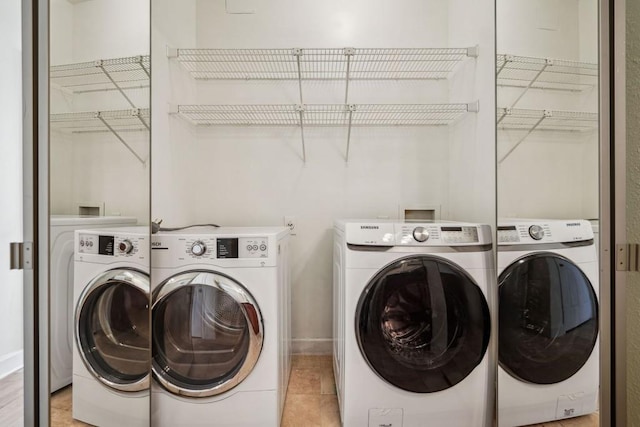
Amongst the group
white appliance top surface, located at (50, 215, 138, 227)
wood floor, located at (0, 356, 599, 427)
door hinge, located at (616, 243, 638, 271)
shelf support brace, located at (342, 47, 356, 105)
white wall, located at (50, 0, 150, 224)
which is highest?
shelf support brace, located at (342, 47, 356, 105)

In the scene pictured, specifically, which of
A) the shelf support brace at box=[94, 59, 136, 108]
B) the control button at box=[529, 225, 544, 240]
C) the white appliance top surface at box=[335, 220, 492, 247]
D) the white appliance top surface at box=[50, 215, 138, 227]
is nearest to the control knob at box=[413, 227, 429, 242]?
the white appliance top surface at box=[335, 220, 492, 247]

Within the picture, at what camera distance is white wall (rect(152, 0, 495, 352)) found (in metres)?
2.04

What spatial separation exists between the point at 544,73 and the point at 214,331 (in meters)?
1.77

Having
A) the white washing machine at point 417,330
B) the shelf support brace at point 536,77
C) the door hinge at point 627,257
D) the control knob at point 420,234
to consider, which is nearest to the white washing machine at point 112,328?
the white washing machine at point 417,330

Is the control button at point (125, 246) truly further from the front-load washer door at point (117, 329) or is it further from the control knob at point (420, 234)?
the control knob at point (420, 234)

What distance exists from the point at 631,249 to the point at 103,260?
1925 millimetres

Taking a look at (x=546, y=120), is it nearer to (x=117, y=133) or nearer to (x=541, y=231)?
(x=541, y=231)

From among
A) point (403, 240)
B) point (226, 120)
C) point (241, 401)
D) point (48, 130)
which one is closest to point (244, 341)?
point (241, 401)

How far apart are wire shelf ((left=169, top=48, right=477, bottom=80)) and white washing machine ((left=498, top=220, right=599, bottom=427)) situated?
50.4 inches

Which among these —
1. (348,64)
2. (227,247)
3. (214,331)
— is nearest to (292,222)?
(227,247)

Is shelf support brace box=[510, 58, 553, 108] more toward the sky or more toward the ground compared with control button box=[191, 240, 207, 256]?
more toward the sky

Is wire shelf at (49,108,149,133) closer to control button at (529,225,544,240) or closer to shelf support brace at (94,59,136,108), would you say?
shelf support brace at (94,59,136,108)

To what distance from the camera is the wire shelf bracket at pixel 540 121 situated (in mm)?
1099

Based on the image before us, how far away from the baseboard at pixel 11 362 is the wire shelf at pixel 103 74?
0.86 m
